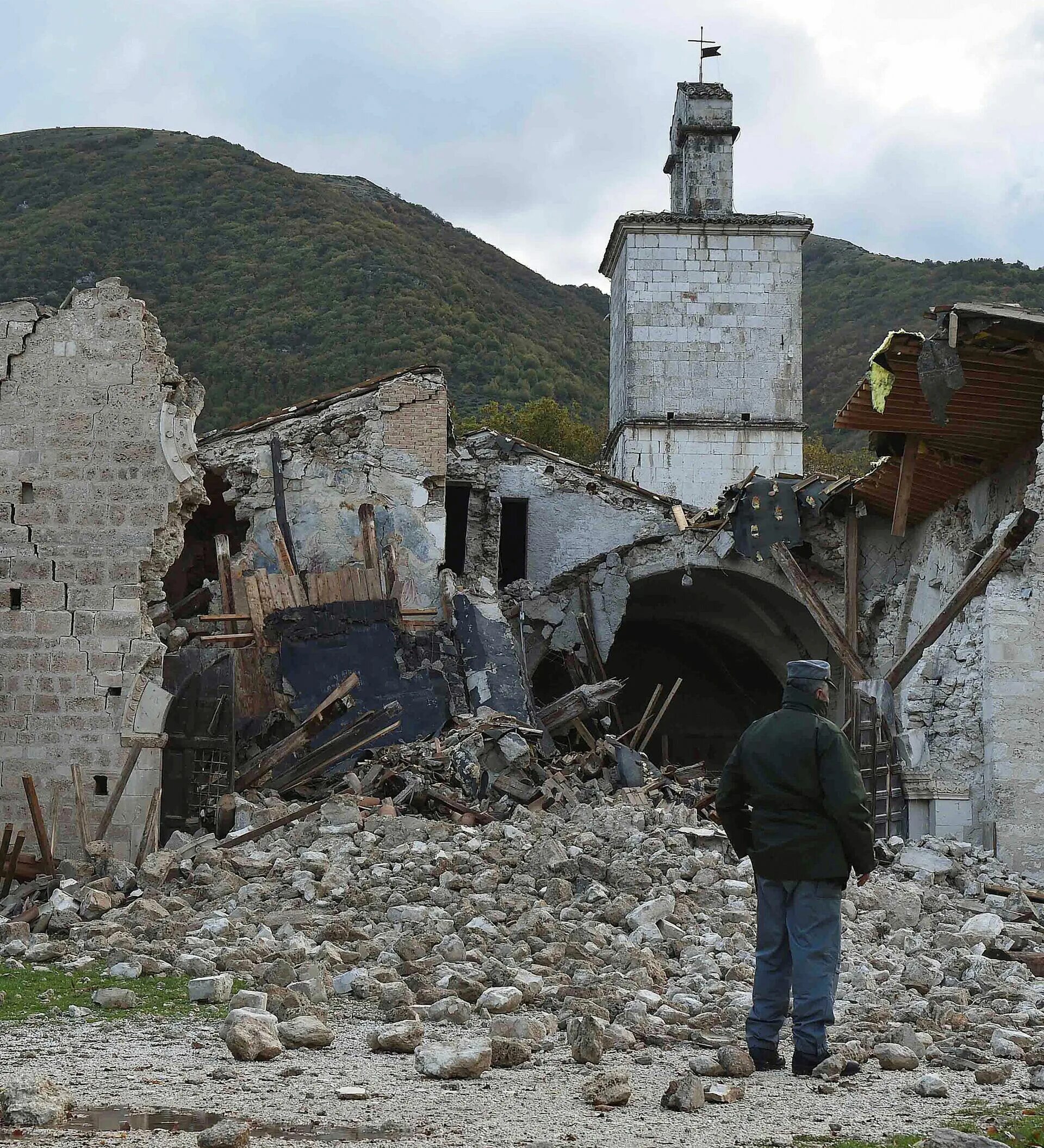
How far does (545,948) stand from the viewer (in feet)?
25.8

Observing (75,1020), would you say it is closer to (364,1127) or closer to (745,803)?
(364,1127)

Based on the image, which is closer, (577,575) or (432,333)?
(577,575)

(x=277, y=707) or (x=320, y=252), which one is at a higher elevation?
(x=320, y=252)

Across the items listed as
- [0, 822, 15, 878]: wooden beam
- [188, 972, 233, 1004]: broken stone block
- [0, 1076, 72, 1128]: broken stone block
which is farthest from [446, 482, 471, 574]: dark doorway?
[0, 1076, 72, 1128]: broken stone block

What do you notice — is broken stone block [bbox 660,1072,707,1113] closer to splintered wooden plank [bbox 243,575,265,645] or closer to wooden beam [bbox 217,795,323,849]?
wooden beam [bbox 217,795,323,849]

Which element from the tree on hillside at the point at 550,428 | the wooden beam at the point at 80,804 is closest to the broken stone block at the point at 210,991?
Answer: the wooden beam at the point at 80,804

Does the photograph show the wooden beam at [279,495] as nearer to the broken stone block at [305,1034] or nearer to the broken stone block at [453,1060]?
the broken stone block at [305,1034]

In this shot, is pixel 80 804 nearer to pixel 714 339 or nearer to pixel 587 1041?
pixel 587 1041

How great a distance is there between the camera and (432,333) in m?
47.7

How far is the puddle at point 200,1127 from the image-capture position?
4.47 meters

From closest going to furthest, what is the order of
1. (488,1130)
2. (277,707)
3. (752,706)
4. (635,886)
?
1. (488,1130)
2. (635,886)
3. (277,707)
4. (752,706)

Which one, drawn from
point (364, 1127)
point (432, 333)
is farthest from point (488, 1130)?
point (432, 333)

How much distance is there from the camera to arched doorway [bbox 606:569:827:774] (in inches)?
869

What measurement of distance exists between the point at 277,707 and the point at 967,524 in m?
7.73
